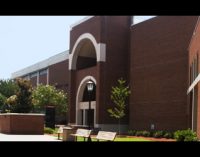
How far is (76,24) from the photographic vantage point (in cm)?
5528

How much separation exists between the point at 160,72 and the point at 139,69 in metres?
3.85

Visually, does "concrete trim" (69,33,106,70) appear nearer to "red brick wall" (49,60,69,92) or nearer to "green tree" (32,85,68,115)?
Result: "green tree" (32,85,68,115)

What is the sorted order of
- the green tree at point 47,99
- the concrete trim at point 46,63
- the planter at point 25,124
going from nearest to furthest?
the planter at point 25,124 < the green tree at point 47,99 < the concrete trim at point 46,63

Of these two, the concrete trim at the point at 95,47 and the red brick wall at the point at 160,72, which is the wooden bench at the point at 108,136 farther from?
the concrete trim at the point at 95,47

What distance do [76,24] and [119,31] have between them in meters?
8.24

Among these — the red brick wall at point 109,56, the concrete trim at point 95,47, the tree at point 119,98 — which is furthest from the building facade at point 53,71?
the tree at point 119,98

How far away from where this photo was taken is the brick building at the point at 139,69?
39.7 m

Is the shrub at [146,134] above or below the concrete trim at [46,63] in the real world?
below

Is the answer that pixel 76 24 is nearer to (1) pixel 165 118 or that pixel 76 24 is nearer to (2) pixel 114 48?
(2) pixel 114 48

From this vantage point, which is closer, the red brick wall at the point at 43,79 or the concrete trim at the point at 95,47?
the concrete trim at the point at 95,47

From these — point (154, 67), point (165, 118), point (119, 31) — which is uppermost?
point (119, 31)

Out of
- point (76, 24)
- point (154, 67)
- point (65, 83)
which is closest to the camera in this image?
point (154, 67)

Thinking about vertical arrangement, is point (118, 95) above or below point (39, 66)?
below
